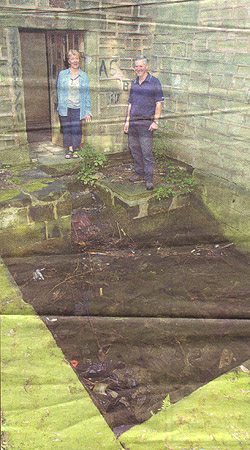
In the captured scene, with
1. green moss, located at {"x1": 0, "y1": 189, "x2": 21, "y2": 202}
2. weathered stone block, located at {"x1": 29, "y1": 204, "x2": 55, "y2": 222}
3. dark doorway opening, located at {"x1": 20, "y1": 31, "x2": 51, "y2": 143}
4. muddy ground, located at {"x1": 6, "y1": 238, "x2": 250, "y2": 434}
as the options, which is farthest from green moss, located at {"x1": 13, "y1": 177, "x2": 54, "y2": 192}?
dark doorway opening, located at {"x1": 20, "y1": 31, "x2": 51, "y2": 143}

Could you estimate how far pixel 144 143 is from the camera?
7.57 ft

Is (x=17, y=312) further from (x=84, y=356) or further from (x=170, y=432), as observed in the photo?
(x=170, y=432)

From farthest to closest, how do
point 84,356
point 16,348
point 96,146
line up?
1. point 96,146
2. point 84,356
3. point 16,348

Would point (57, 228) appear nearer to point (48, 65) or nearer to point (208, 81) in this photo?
point (208, 81)

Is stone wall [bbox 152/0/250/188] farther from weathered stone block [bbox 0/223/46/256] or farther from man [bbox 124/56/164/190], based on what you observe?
weathered stone block [bbox 0/223/46/256]

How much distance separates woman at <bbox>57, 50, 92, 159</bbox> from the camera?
104 inches

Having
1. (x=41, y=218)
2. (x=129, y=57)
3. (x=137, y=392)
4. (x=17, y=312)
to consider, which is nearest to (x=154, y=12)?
(x=129, y=57)

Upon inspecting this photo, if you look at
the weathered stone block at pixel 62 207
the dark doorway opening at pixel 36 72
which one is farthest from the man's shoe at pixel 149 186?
the dark doorway opening at pixel 36 72

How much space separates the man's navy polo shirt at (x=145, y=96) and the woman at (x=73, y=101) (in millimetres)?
635

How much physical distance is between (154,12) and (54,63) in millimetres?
950

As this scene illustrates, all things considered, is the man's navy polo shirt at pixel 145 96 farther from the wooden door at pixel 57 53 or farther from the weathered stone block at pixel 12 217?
the weathered stone block at pixel 12 217

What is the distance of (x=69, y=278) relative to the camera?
4.86 ft

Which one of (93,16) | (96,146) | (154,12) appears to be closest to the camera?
(93,16)

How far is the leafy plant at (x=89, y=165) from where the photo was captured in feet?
7.75
